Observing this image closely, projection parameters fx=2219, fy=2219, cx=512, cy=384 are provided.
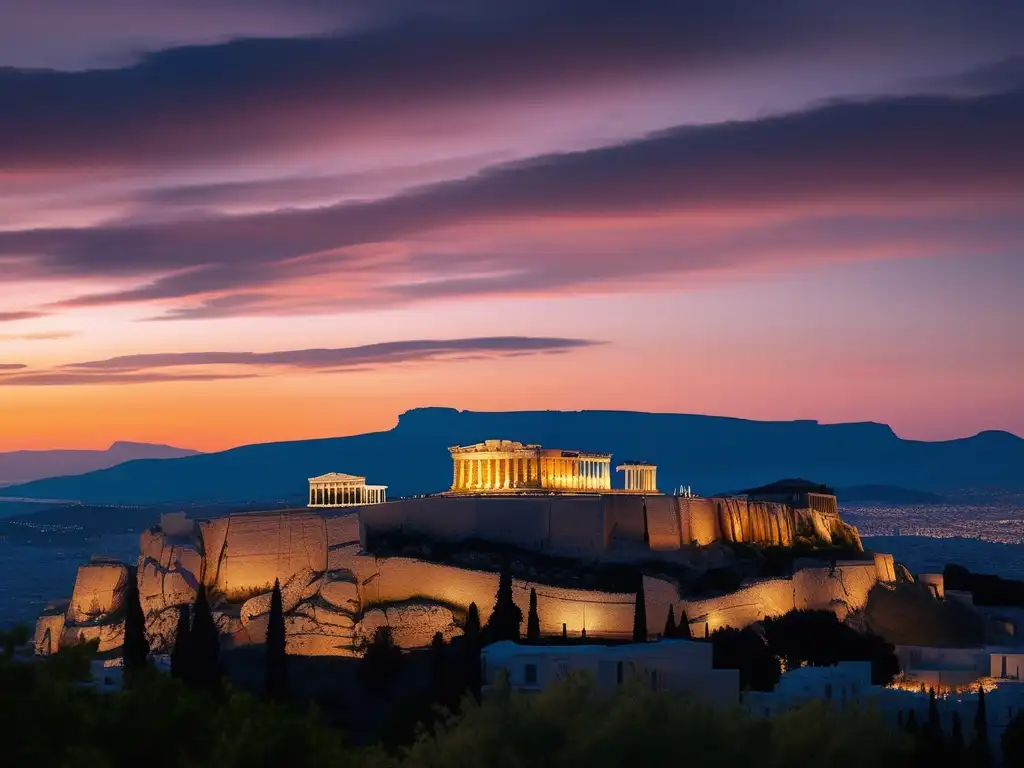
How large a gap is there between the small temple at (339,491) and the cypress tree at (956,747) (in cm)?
4779

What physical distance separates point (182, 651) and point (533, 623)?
13786 mm

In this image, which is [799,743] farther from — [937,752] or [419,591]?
[419,591]

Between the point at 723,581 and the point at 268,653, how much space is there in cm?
2295

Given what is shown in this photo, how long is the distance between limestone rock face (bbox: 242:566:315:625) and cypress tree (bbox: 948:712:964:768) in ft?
106

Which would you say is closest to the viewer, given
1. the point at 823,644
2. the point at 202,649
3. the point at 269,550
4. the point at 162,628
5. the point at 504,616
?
the point at 202,649

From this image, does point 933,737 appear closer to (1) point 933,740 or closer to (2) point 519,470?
(1) point 933,740

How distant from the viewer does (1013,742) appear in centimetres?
7012

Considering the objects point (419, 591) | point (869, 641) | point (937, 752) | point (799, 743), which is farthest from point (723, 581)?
point (799, 743)

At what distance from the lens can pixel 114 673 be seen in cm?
8600

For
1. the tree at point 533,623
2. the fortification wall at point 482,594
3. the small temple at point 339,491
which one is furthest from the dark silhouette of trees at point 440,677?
the small temple at point 339,491

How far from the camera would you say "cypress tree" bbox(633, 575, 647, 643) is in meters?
86.4

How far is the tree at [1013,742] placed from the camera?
67750mm

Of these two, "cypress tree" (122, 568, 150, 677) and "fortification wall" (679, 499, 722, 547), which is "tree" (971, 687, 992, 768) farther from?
"cypress tree" (122, 568, 150, 677)

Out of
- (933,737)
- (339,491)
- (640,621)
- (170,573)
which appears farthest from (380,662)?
(933,737)
